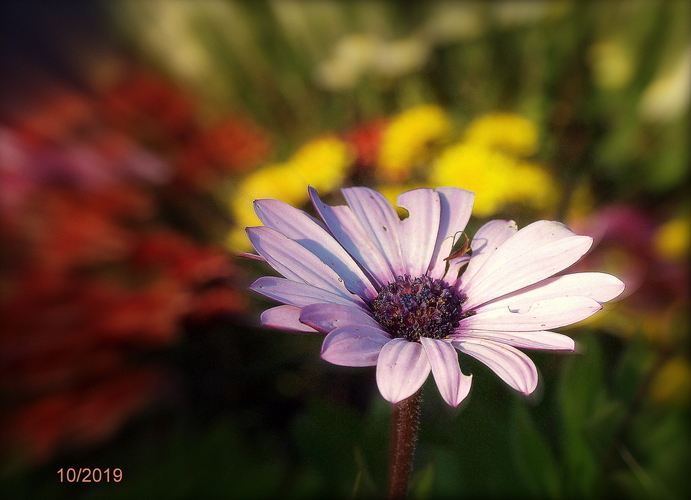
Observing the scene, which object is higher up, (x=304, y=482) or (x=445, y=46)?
(x=445, y=46)

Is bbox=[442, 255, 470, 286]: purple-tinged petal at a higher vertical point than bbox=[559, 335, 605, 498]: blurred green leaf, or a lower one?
higher

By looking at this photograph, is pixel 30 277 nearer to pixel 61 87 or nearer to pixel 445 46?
pixel 61 87

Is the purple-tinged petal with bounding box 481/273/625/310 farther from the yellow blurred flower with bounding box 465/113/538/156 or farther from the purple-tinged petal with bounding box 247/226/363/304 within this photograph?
the yellow blurred flower with bounding box 465/113/538/156

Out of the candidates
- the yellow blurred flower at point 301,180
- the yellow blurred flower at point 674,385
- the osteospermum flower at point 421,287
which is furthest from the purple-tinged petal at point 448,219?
the yellow blurred flower at point 674,385

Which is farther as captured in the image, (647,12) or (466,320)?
(647,12)

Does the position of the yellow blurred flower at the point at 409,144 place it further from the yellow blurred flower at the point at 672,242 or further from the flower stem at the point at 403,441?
the yellow blurred flower at the point at 672,242

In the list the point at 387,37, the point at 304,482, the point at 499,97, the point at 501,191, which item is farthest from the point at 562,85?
the point at 304,482

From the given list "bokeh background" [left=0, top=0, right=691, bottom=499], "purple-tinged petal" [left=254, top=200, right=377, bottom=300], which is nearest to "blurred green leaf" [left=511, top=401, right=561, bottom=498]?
"bokeh background" [left=0, top=0, right=691, bottom=499]
